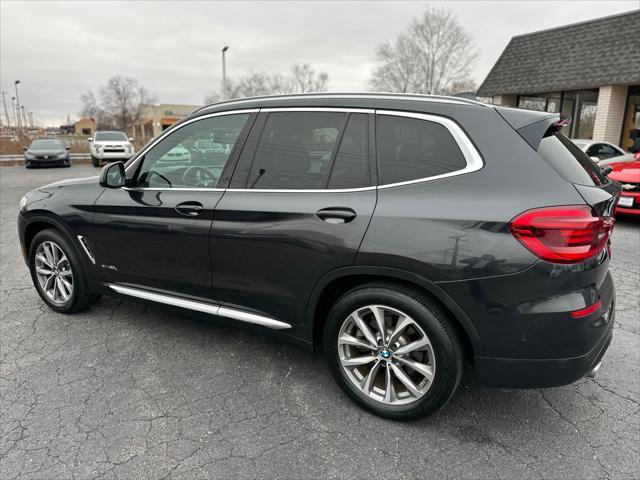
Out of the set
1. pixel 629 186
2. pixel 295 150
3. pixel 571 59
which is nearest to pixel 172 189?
pixel 295 150

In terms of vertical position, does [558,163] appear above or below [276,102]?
below

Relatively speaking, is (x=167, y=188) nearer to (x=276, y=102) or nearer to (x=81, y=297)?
(x=276, y=102)

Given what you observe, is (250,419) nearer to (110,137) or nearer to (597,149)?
(597,149)

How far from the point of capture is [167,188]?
329 cm

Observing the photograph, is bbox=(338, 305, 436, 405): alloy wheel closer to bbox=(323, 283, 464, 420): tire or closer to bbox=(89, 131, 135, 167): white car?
bbox=(323, 283, 464, 420): tire

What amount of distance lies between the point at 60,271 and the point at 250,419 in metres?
2.41

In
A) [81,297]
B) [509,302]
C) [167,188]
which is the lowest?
[81,297]

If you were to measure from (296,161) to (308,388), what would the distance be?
1.44 m

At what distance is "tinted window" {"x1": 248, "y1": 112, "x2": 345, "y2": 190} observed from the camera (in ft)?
8.92

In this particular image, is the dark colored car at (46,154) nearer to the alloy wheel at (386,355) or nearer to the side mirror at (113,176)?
the side mirror at (113,176)

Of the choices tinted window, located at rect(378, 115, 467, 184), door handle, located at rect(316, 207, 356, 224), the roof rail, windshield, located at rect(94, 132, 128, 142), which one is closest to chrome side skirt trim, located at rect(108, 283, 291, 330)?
door handle, located at rect(316, 207, 356, 224)

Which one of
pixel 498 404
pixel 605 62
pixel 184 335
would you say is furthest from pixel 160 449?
pixel 605 62

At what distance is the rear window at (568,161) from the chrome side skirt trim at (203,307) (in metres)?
1.73

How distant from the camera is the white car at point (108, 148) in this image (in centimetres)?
2150
